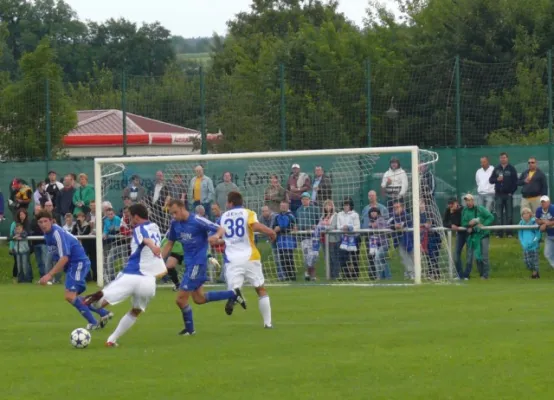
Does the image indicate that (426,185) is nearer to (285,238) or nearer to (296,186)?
(296,186)

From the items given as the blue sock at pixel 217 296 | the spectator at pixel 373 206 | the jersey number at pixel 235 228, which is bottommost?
the blue sock at pixel 217 296

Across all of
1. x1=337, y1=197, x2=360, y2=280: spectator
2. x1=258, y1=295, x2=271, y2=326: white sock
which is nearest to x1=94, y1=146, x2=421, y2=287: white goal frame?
x1=337, y1=197, x2=360, y2=280: spectator

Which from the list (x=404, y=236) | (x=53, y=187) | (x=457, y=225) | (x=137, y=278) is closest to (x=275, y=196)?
(x=404, y=236)

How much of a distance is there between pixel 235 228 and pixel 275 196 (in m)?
9.21

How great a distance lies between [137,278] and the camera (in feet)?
46.2

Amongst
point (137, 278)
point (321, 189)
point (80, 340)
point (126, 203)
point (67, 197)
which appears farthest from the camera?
point (67, 197)

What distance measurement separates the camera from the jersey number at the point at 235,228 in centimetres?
1603

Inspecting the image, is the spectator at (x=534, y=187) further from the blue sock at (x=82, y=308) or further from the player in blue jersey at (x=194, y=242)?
the blue sock at (x=82, y=308)

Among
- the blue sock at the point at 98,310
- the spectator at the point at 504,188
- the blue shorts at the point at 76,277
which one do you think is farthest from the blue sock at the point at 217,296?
the spectator at the point at 504,188

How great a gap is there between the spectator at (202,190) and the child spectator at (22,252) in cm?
455

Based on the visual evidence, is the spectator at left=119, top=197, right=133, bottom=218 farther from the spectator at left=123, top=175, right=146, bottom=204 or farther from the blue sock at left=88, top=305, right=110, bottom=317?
the blue sock at left=88, top=305, right=110, bottom=317

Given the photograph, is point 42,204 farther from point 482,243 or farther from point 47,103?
point 482,243

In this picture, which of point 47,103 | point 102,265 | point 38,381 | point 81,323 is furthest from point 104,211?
point 38,381

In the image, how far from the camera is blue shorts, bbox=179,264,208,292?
49.3ft
